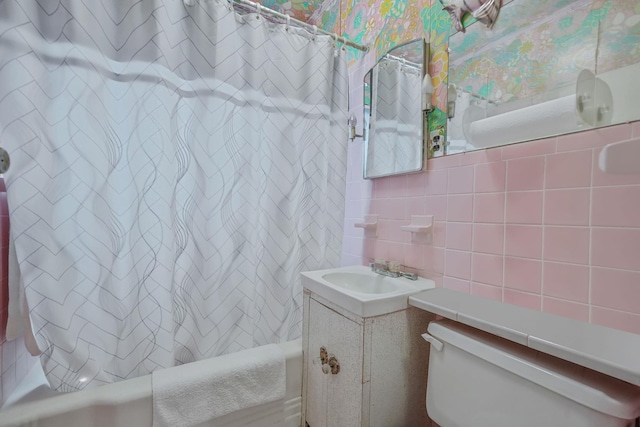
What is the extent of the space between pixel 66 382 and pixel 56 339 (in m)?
0.17

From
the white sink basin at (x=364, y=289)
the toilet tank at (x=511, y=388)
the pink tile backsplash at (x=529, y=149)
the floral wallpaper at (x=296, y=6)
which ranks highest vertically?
the floral wallpaper at (x=296, y=6)

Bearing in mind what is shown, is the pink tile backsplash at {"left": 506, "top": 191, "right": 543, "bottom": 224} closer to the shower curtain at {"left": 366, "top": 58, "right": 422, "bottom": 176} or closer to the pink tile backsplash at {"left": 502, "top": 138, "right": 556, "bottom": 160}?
the pink tile backsplash at {"left": 502, "top": 138, "right": 556, "bottom": 160}

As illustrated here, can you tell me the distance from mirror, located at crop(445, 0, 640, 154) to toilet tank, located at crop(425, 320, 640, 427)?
1.93 ft

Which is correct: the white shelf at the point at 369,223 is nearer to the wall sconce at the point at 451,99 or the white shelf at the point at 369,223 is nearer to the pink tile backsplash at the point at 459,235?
the pink tile backsplash at the point at 459,235

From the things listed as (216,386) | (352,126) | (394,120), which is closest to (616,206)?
(394,120)

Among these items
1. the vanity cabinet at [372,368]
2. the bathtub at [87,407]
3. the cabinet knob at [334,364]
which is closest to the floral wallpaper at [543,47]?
the vanity cabinet at [372,368]

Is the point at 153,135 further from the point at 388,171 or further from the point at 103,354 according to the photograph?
the point at 388,171

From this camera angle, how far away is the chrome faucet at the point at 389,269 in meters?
1.19

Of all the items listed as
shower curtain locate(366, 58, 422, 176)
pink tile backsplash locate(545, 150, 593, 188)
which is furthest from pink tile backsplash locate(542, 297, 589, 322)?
shower curtain locate(366, 58, 422, 176)

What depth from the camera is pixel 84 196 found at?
97 centimetres

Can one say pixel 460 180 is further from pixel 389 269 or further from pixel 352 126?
pixel 352 126

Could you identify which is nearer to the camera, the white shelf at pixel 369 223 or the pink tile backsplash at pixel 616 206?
the pink tile backsplash at pixel 616 206

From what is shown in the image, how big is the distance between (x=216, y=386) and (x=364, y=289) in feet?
2.44

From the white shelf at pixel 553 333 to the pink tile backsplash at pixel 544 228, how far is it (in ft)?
0.23
